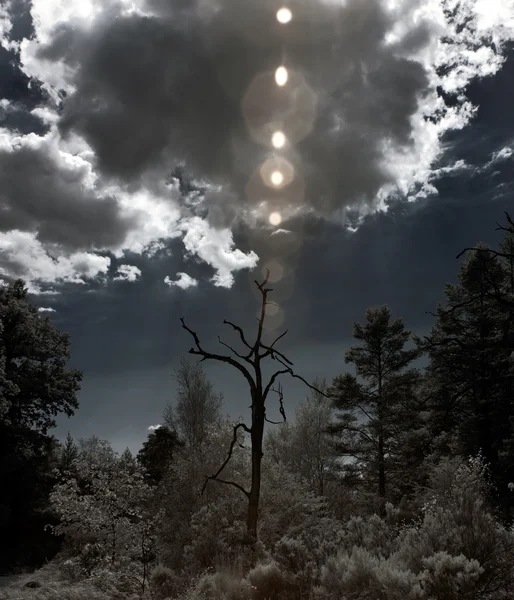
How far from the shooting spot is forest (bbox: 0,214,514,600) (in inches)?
235

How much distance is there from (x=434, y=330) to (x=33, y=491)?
26.3m

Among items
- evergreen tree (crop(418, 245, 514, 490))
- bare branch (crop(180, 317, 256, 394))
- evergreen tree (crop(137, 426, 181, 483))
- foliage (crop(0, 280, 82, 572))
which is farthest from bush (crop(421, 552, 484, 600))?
evergreen tree (crop(137, 426, 181, 483))

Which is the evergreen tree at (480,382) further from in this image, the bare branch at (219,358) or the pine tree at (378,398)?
the bare branch at (219,358)

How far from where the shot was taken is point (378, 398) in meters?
27.0

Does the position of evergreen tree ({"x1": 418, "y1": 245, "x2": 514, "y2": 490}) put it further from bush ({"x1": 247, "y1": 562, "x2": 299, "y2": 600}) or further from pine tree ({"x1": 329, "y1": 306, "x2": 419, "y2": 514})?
bush ({"x1": 247, "y1": 562, "x2": 299, "y2": 600})

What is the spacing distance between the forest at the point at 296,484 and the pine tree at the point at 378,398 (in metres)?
0.09

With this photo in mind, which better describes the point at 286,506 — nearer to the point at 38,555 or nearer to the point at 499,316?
the point at 499,316

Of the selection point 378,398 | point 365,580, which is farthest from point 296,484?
point 365,580

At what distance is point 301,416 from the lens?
39.4 metres

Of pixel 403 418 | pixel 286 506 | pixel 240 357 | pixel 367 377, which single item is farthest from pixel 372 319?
pixel 240 357

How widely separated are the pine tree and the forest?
9 centimetres

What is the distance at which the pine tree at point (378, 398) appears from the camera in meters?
26.2

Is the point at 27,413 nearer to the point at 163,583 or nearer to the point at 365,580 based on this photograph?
the point at 163,583

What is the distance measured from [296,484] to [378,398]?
809 centimetres
